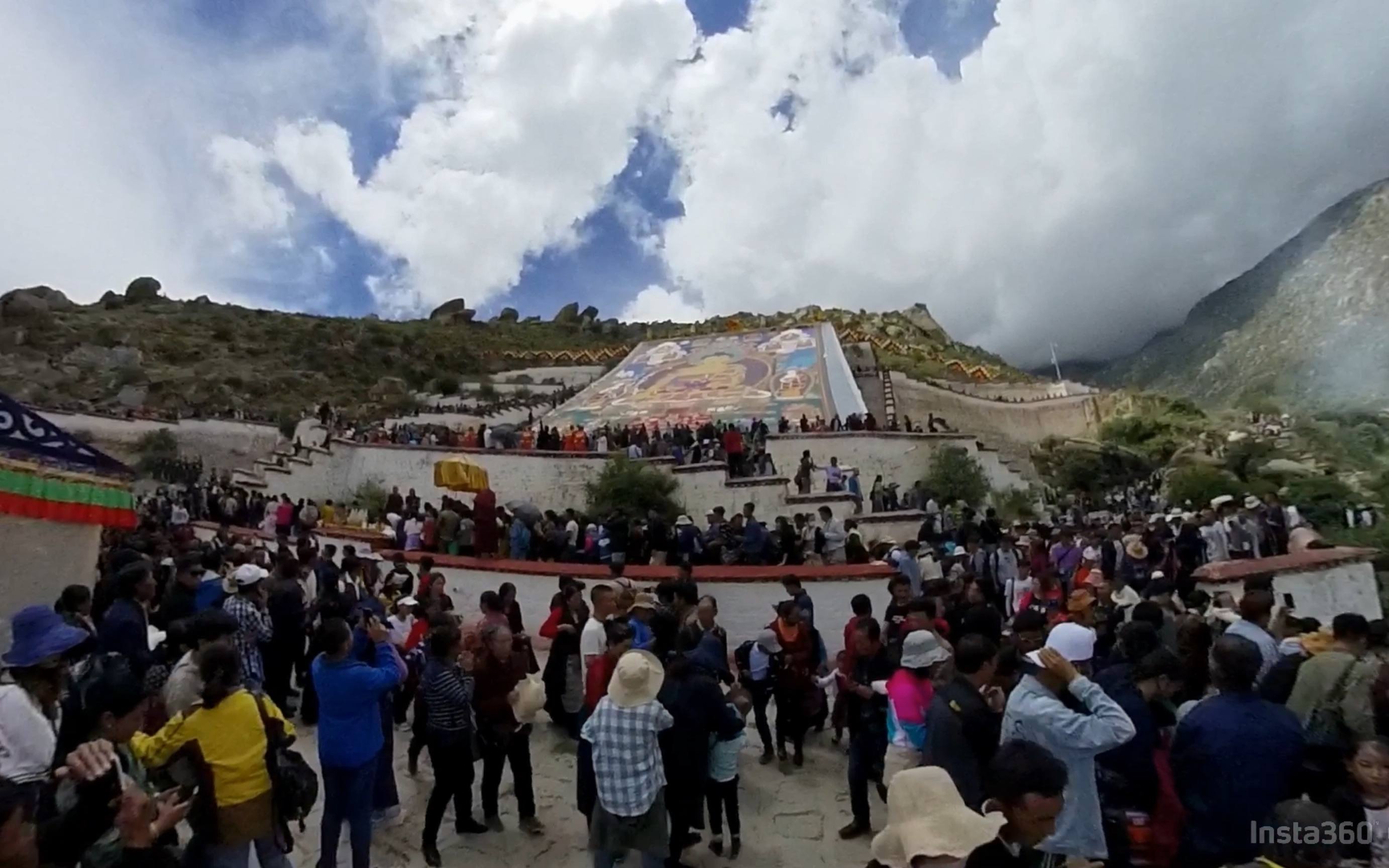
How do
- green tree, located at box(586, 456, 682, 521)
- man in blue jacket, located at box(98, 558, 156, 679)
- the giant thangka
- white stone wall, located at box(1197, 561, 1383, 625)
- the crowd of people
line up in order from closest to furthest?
the crowd of people → man in blue jacket, located at box(98, 558, 156, 679) → white stone wall, located at box(1197, 561, 1383, 625) → green tree, located at box(586, 456, 682, 521) → the giant thangka

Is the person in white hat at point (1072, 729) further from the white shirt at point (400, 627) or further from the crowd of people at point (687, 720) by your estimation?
the white shirt at point (400, 627)

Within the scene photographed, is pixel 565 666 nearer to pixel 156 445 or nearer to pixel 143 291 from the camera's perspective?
pixel 156 445

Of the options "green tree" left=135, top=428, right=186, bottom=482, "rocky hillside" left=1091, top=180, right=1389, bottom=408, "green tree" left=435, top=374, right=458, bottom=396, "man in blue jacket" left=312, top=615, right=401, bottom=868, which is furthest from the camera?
"rocky hillside" left=1091, top=180, right=1389, bottom=408

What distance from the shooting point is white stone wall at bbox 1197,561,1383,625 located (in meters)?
8.02

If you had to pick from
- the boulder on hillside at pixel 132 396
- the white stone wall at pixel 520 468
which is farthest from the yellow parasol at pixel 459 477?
the boulder on hillside at pixel 132 396

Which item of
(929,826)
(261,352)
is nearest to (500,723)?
(929,826)

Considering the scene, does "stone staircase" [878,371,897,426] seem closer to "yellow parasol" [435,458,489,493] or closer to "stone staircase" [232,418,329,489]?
"yellow parasol" [435,458,489,493]

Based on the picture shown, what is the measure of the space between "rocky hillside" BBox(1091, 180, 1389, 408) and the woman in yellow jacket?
44.5 meters

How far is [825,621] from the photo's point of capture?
8203 millimetres

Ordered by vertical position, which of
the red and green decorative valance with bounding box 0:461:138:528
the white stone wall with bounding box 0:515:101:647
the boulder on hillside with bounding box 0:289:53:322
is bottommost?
the white stone wall with bounding box 0:515:101:647

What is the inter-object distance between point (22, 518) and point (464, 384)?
36322mm

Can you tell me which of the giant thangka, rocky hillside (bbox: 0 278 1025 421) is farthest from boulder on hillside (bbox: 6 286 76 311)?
the giant thangka

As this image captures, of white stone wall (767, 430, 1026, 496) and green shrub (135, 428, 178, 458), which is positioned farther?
green shrub (135, 428, 178, 458)

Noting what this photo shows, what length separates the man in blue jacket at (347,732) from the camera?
158 inches
